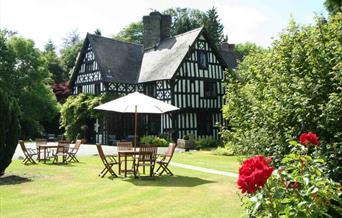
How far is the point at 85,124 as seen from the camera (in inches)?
1208

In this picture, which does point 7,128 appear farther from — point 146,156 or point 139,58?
point 139,58

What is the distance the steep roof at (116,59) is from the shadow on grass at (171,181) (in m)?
17.7

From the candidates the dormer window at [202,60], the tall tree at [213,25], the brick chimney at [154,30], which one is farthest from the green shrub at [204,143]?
the tall tree at [213,25]

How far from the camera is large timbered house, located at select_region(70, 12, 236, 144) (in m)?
28.2

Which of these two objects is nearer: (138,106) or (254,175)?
(254,175)

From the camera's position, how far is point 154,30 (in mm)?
33344

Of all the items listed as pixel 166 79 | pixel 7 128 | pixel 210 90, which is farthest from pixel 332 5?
pixel 210 90

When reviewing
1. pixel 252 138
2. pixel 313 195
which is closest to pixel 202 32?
pixel 252 138

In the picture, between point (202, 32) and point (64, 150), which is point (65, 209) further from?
point (202, 32)

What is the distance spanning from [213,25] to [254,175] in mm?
53171

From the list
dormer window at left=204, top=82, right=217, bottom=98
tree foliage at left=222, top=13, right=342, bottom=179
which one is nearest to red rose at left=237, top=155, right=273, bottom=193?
tree foliage at left=222, top=13, right=342, bottom=179

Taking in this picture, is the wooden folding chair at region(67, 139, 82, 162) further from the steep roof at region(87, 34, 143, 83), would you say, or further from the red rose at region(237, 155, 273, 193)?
the red rose at region(237, 155, 273, 193)

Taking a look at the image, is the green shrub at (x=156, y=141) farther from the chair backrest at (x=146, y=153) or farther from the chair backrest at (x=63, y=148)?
the chair backrest at (x=146, y=153)

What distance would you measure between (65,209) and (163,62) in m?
22.0
